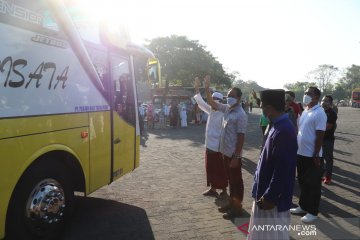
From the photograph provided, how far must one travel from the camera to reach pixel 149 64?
23.2 ft

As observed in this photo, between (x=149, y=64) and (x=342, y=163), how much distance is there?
21.1 ft

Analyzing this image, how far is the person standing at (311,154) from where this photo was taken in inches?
203

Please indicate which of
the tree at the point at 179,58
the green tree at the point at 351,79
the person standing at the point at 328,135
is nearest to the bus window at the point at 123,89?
the person standing at the point at 328,135

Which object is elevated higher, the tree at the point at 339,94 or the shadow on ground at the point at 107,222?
the tree at the point at 339,94

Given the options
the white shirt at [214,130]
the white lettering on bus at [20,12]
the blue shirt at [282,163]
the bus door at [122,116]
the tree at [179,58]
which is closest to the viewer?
the blue shirt at [282,163]

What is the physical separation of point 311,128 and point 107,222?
341cm

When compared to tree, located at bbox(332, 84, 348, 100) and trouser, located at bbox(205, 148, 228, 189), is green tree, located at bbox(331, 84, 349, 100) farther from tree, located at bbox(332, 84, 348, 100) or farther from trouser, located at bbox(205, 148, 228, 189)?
trouser, located at bbox(205, 148, 228, 189)

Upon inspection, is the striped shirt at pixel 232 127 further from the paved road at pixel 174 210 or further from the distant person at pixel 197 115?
the distant person at pixel 197 115

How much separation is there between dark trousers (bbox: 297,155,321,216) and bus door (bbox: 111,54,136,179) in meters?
2.95

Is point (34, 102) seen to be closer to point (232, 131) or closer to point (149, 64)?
point (232, 131)

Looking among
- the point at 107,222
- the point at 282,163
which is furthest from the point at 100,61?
the point at 282,163

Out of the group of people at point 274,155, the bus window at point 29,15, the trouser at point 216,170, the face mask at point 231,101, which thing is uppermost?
the bus window at point 29,15

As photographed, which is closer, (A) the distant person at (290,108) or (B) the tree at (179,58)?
(A) the distant person at (290,108)

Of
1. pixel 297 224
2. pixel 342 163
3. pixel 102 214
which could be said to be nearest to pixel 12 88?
pixel 102 214
